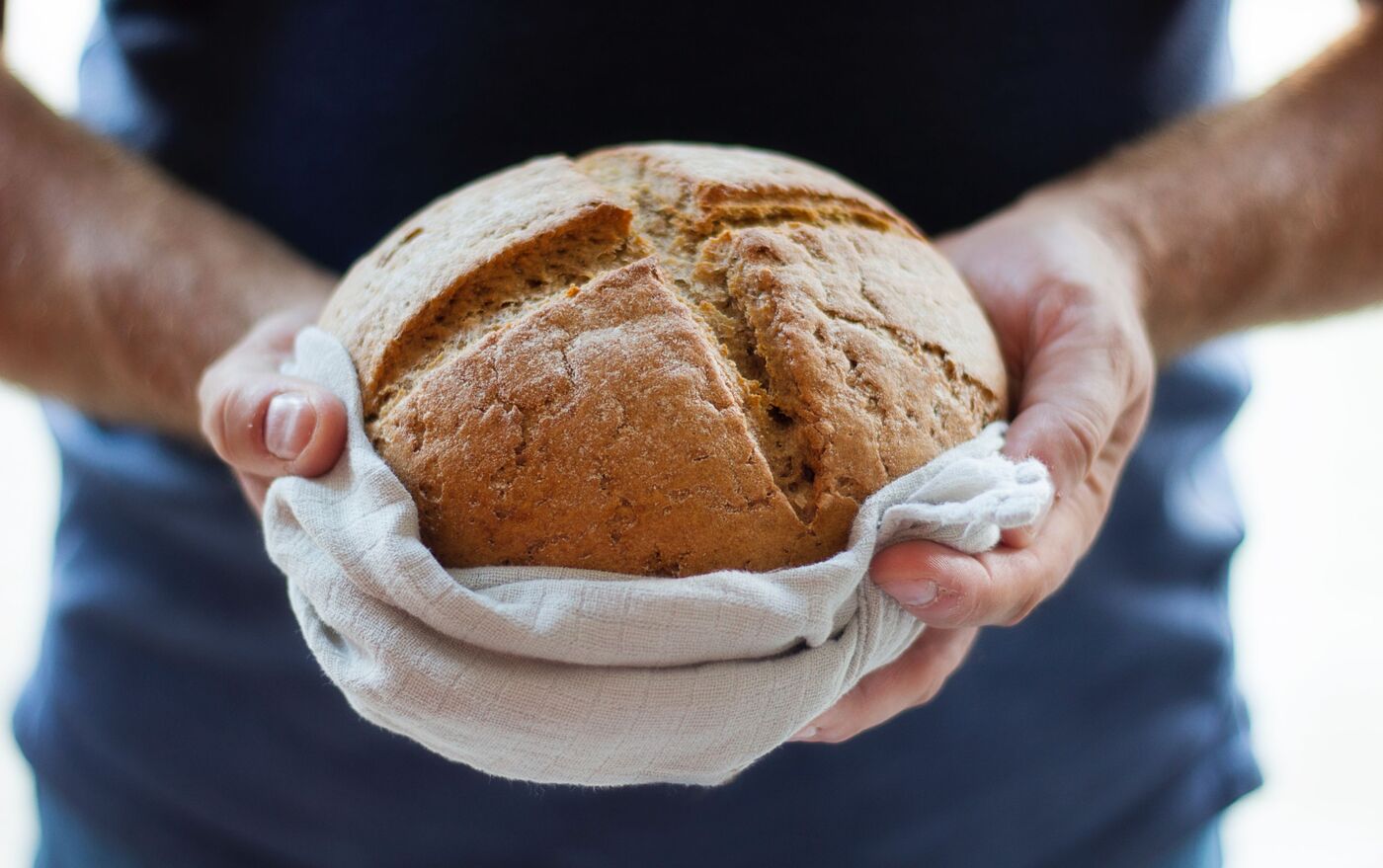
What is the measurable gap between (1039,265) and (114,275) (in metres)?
1.48

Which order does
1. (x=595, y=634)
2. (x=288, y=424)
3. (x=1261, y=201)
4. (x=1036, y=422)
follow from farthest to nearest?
(x=1261, y=201), (x=1036, y=422), (x=288, y=424), (x=595, y=634)

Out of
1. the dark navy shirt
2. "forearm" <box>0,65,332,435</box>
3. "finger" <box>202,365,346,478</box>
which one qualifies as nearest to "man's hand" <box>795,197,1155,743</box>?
the dark navy shirt

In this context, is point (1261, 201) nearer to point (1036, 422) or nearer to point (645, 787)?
point (1036, 422)

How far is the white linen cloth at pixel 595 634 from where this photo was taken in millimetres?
1066

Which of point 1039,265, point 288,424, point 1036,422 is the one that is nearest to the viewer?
point 288,424

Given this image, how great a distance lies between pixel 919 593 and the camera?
1.15m

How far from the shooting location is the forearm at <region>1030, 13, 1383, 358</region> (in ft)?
6.00

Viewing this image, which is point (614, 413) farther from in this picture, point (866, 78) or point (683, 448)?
point (866, 78)

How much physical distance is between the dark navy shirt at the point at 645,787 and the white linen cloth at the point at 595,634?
0.72 m

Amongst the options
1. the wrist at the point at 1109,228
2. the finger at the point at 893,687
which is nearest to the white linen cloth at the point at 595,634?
the finger at the point at 893,687

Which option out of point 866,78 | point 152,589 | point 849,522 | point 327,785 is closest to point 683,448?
point 849,522

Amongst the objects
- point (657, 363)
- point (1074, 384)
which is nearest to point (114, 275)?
point (657, 363)

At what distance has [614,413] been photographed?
112cm

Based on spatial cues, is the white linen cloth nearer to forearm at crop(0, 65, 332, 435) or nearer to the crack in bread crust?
the crack in bread crust
